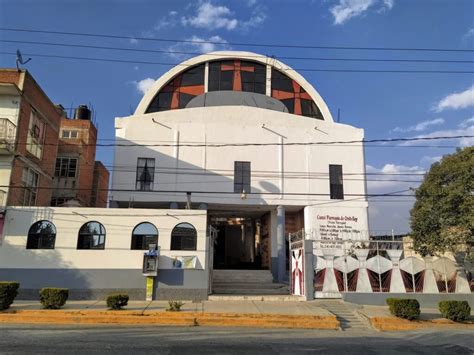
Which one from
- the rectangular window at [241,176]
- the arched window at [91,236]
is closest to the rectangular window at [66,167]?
the arched window at [91,236]

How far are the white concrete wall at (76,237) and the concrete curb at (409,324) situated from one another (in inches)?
305

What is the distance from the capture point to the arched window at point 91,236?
1788 centimetres

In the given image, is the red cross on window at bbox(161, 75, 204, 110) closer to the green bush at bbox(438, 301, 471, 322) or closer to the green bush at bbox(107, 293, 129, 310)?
the green bush at bbox(107, 293, 129, 310)

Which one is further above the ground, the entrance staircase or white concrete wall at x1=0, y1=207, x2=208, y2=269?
white concrete wall at x1=0, y1=207, x2=208, y2=269

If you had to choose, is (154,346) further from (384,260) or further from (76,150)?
(76,150)

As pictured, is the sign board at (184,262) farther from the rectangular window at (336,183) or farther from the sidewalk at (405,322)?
the rectangular window at (336,183)

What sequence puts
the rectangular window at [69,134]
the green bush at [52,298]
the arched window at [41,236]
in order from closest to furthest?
the green bush at [52,298] < the arched window at [41,236] < the rectangular window at [69,134]

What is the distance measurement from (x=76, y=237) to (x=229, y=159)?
432 inches

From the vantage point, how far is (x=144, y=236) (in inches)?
718

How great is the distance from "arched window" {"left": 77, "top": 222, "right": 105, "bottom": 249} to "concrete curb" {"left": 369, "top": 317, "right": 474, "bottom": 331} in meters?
11.7

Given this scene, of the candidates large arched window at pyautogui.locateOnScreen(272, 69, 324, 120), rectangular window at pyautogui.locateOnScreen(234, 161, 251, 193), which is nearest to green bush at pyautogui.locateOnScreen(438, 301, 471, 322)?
rectangular window at pyautogui.locateOnScreen(234, 161, 251, 193)

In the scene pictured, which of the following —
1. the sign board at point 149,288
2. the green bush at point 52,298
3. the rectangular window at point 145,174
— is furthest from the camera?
the rectangular window at point 145,174

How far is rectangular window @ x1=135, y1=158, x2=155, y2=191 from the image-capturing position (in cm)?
2478

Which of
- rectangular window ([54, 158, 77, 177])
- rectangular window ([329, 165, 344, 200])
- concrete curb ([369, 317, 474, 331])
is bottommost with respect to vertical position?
concrete curb ([369, 317, 474, 331])
